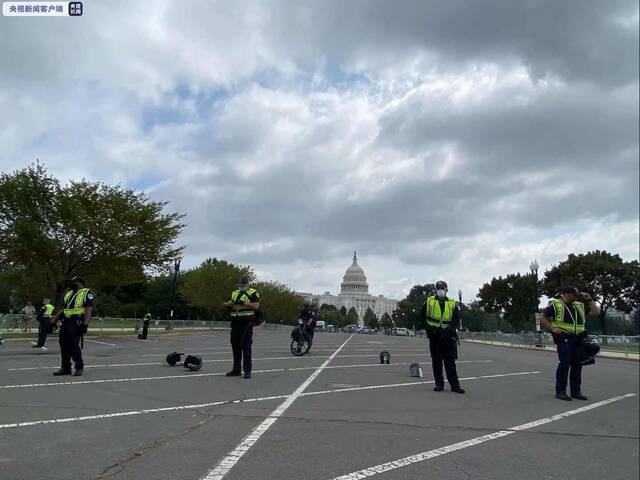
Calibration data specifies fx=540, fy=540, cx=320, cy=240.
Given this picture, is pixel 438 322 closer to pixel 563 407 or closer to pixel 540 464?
pixel 563 407

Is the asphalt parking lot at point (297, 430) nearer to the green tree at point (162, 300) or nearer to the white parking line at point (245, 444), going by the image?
the white parking line at point (245, 444)

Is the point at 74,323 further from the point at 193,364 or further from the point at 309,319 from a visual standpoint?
the point at 309,319

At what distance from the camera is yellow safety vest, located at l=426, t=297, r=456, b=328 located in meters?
8.70

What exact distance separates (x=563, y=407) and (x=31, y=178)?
95.7 ft

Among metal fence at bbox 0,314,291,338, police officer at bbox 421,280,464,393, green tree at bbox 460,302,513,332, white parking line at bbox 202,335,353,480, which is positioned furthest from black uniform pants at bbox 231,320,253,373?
green tree at bbox 460,302,513,332

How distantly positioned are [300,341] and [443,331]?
28.7 ft

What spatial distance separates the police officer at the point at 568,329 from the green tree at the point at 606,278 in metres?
54.1

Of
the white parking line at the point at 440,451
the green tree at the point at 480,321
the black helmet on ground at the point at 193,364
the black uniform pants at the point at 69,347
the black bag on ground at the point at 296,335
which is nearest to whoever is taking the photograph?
the white parking line at the point at 440,451

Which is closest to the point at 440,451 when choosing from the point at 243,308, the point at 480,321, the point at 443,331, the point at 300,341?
the point at 443,331

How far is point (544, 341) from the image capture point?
36.7 meters

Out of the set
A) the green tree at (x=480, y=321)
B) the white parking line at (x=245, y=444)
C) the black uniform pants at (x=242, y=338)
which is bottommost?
the green tree at (x=480, y=321)

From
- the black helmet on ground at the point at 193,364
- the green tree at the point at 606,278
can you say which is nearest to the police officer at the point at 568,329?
the black helmet on ground at the point at 193,364

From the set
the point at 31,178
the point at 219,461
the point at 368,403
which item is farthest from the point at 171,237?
the point at 219,461

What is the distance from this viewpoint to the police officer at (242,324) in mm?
9742
